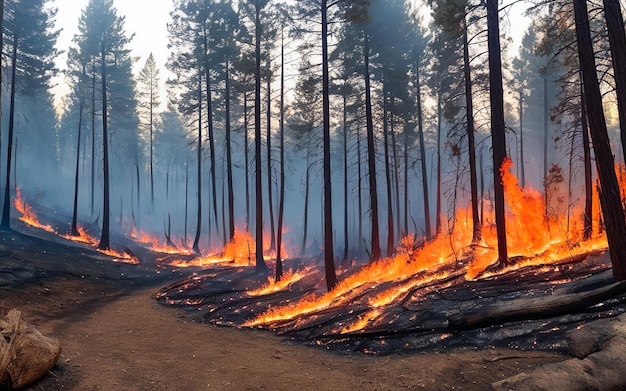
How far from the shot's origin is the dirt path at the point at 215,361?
5.63 metres

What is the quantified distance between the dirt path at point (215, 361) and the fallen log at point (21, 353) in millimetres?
261

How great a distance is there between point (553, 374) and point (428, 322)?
3458 mm

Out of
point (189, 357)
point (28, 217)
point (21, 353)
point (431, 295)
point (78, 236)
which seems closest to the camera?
point (21, 353)

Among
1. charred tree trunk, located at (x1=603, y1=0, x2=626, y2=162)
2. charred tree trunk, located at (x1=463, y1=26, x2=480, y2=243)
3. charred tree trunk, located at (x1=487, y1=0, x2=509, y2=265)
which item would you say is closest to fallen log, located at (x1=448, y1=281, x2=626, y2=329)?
charred tree trunk, located at (x1=603, y1=0, x2=626, y2=162)

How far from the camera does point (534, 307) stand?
691cm

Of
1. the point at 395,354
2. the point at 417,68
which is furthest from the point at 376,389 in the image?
the point at 417,68

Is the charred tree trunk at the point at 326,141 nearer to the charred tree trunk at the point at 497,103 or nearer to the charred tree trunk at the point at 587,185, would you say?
the charred tree trunk at the point at 497,103

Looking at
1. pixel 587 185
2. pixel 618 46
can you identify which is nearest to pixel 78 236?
pixel 618 46

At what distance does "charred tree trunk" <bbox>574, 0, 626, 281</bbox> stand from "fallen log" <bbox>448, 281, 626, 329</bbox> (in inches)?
36.0

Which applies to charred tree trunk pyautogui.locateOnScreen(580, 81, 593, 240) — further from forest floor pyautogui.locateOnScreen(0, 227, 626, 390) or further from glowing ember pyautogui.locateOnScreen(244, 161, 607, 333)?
forest floor pyautogui.locateOnScreen(0, 227, 626, 390)

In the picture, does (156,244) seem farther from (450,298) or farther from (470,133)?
(450,298)

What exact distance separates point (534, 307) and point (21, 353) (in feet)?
29.3

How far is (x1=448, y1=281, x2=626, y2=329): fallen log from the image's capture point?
664 centimetres

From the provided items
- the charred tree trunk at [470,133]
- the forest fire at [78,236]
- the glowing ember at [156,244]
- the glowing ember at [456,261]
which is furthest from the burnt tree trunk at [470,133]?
the glowing ember at [156,244]
